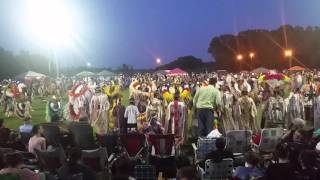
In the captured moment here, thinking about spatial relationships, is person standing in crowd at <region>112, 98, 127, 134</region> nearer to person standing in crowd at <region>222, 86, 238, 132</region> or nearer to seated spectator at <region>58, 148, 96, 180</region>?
person standing in crowd at <region>222, 86, 238, 132</region>

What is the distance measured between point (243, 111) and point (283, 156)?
28.5 ft

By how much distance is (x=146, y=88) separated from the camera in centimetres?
2148

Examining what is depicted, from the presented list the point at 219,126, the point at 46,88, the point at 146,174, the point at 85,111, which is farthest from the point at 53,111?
the point at 46,88

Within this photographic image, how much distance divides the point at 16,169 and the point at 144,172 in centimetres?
195

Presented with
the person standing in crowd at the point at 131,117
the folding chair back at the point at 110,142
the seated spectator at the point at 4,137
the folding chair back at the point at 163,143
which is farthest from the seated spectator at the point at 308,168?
the person standing in crowd at the point at 131,117

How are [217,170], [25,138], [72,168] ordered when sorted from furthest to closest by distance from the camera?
[25,138] → [217,170] → [72,168]

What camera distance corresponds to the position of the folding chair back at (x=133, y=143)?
425 inches

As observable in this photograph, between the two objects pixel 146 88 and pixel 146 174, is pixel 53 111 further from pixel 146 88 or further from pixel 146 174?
pixel 146 174

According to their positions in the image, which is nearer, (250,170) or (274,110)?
(250,170)

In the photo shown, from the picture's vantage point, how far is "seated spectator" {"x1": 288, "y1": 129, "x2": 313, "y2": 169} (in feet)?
24.0

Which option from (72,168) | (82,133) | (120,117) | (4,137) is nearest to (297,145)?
(72,168)

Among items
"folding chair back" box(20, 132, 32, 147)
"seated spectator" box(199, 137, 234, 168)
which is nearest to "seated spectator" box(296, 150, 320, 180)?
"seated spectator" box(199, 137, 234, 168)

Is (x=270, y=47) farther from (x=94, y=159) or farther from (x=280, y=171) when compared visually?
(x=280, y=171)

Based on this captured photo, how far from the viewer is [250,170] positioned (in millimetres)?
7434
